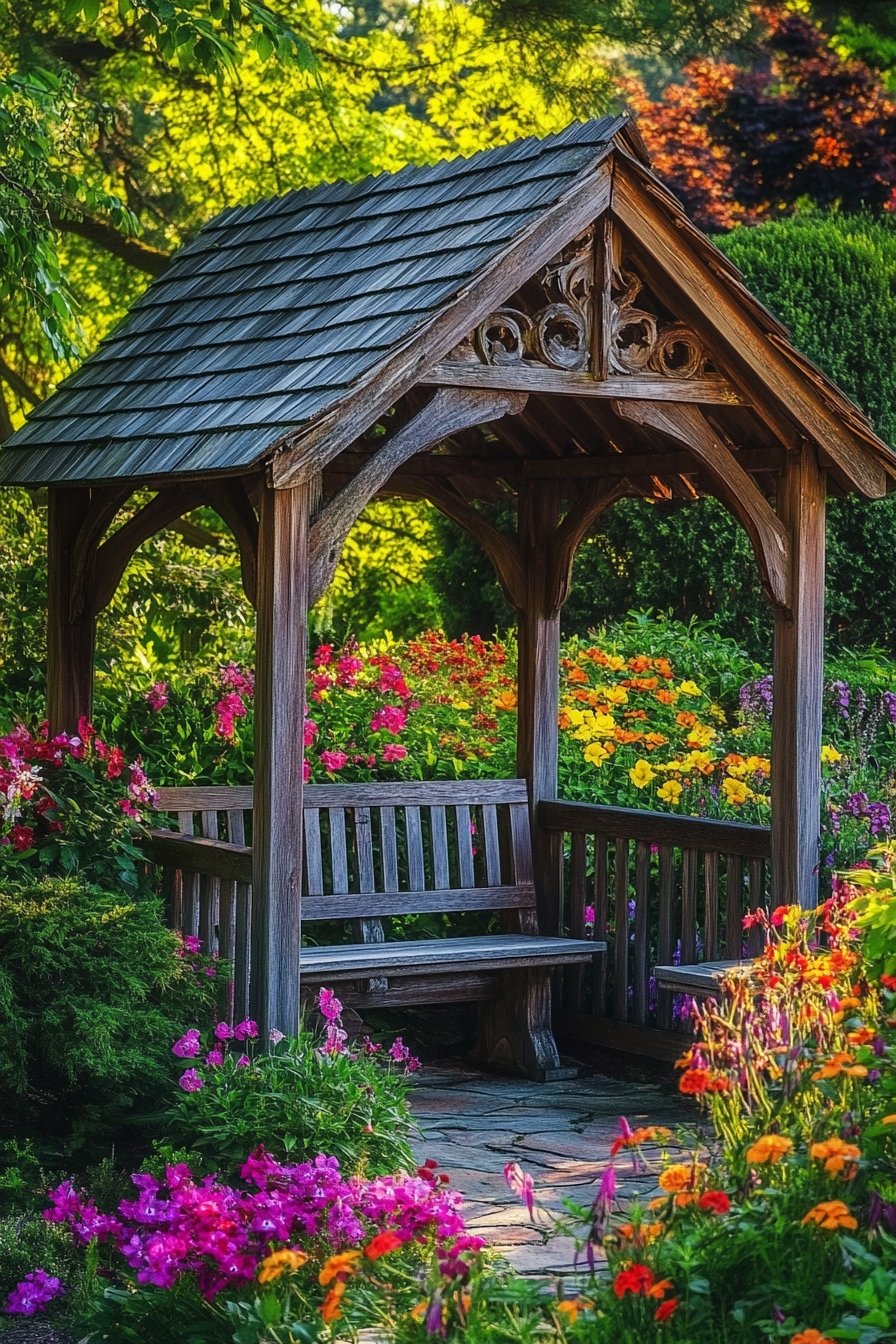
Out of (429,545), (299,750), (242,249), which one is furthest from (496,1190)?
(429,545)

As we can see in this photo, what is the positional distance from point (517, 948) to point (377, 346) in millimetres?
2578

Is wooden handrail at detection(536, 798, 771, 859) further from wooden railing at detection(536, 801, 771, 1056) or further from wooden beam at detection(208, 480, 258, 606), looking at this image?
wooden beam at detection(208, 480, 258, 606)

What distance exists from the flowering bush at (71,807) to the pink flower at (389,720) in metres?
1.64

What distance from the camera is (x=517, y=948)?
7.13m

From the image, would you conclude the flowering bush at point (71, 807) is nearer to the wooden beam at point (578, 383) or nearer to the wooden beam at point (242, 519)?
the wooden beam at point (242, 519)

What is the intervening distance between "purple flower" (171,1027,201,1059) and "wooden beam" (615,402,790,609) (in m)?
2.54

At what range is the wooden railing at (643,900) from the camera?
709 centimetres

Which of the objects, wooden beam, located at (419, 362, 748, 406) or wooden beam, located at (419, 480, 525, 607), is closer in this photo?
wooden beam, located at (419, 362, 748, 406)

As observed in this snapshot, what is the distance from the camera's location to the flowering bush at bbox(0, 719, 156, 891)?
6078 mm

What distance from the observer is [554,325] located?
20.4ft

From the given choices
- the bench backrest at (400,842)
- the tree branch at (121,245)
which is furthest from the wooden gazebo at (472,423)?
the tree branch at (121,245)

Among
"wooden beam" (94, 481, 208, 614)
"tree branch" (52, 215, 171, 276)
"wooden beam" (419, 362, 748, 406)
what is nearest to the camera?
"wooden beam" (419, 362, 748, 406)

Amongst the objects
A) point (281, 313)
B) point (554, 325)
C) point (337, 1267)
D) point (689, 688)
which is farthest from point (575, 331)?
point (337, 1267)

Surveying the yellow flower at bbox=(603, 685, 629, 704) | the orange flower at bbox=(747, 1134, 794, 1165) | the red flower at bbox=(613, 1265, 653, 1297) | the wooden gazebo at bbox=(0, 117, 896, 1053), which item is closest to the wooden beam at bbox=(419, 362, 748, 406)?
the wooden gazebo at bbox=(0, 117, 896, 1053)
